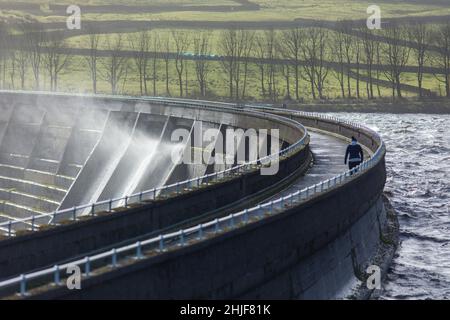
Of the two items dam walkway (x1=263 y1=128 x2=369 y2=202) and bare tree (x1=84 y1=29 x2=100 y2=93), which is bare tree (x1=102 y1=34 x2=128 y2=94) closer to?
bare tree (x1=84 y1=29 x2=100 y2=93)

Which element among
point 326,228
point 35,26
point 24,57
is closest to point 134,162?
point 326,228

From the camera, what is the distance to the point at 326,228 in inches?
1247

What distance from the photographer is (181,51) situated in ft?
506

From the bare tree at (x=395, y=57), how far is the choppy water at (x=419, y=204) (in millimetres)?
40055

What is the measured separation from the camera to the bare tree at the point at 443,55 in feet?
480

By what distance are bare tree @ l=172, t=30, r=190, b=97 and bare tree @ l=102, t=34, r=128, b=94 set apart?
38.8ft

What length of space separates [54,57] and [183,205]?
120 m

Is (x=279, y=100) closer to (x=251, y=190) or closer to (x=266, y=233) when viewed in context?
(x=251, y=190)

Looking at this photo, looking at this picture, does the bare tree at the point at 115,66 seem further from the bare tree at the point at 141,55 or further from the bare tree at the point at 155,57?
the bare tree at the point at 155,57

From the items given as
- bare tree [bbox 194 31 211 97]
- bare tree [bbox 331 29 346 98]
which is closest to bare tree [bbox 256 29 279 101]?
bare tree [bbox 194 31 211 97]

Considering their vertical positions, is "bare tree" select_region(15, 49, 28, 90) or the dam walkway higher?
"bare tree" select_region(15, 49, 28, 90)

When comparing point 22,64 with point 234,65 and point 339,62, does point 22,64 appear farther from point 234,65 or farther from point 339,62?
point 339,62

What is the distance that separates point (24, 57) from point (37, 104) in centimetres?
8296

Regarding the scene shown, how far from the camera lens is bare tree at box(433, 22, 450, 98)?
480ft
